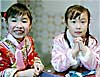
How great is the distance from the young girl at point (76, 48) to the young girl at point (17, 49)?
6 centimetres

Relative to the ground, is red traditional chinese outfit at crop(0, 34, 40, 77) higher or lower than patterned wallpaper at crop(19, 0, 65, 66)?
lower

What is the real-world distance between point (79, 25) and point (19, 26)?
7.0 inches

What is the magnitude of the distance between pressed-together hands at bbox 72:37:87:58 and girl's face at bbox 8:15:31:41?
0.15 metres

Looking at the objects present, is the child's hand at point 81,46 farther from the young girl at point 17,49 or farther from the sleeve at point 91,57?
the young girl at point 17,49

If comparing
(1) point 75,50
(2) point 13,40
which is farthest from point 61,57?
(2) point 13,40

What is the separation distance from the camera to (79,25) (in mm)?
706

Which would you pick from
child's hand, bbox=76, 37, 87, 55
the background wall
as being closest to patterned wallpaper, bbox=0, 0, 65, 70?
the background wall

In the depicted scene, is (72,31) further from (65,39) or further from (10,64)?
(10,64)

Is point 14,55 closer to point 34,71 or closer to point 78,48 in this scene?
point 34,71

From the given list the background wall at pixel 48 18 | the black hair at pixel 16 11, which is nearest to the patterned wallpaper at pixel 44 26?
the background wall at pixel 48 18

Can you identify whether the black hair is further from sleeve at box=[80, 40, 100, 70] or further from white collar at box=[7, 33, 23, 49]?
sleeve at box=[80, 40, 100, 70]

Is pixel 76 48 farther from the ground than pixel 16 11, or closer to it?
closer to it

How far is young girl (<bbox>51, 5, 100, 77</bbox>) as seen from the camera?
27.6 inches

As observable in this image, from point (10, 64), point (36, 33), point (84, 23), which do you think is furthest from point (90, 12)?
point (10, 64)
